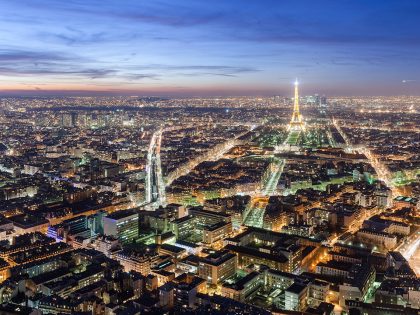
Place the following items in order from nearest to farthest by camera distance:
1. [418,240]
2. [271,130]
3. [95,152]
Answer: [418,240], [95,152], [271,130]

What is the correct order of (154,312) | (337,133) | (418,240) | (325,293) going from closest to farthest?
(154,312) < (325,293) < (418,240) < (337,133)

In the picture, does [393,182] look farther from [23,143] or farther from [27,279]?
[23,143]

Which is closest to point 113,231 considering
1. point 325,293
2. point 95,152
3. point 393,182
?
point 325,293

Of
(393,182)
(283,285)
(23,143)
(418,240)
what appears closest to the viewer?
(283,285)

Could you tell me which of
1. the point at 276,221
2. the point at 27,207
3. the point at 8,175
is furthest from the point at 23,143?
the point at 276,221

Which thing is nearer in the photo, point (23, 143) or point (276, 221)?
point (276, 221)

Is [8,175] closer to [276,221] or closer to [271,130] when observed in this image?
[276,221]
